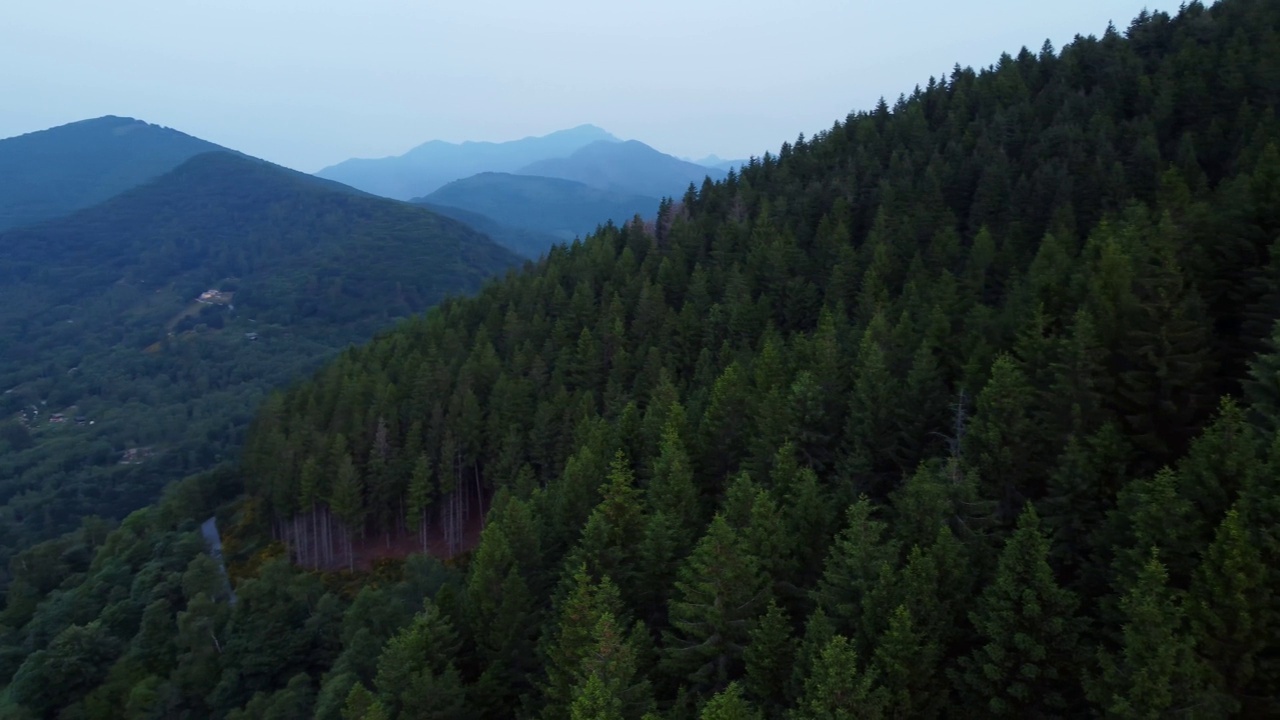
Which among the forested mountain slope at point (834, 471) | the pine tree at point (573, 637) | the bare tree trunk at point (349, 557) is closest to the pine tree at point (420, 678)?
the forested mountain slope at point (834, 471)

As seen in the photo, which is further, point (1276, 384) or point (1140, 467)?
point (1140, 467)

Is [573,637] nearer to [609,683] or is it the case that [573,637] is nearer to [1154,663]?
[609,683]

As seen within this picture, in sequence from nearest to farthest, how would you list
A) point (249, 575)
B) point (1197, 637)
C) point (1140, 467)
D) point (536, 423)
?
point (1197, 637) → point (1140, 467) → point (536, 423) → point (249, 575)

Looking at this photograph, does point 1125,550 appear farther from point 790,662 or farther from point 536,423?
point 536,423

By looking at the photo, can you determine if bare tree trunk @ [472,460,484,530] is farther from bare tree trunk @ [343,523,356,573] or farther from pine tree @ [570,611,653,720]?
pine tree @ [570,611,653,720]

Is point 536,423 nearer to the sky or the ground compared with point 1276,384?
nearer to the ground

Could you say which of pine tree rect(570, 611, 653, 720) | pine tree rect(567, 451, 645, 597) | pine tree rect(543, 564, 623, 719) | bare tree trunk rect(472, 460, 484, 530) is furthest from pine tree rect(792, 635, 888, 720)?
bare tree trunk rect(472, 460, 484, 530)

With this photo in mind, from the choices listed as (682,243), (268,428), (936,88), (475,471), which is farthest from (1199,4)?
(268,428)

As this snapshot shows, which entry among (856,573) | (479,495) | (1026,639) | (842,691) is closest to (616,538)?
(856,573)
